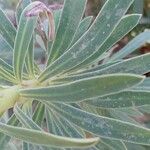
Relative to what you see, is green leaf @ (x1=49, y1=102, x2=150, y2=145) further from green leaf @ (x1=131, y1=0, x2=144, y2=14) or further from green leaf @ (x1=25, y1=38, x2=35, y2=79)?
green leaf @ (x1=131, y1=0, x2=144, y2=14)

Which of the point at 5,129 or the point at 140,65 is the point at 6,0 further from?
the point at 5,129

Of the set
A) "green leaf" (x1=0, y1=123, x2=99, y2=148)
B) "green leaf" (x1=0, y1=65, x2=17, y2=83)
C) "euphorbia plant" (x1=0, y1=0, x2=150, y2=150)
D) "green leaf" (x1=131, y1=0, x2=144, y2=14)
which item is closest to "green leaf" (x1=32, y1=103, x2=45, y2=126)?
"euphorbia plant" (x1=0, y1=0, x2=150, y2=150)

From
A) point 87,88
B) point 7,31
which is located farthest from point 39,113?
point 87,88

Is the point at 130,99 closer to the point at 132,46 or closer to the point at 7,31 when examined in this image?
the point at 7,31

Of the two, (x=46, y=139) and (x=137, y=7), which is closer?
(x=46, y=139)

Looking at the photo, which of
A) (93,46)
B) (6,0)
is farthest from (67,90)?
(6,0)

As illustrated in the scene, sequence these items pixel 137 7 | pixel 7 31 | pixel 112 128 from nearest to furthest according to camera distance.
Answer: pixel 112 128
pixel 7 31
pixel 137 7
